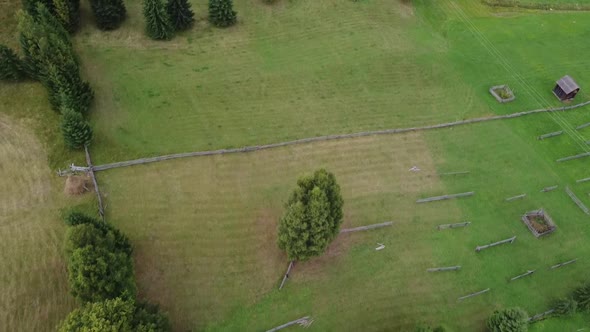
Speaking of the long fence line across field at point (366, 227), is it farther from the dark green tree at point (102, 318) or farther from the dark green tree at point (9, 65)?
the dark green tree at point (9, 65)

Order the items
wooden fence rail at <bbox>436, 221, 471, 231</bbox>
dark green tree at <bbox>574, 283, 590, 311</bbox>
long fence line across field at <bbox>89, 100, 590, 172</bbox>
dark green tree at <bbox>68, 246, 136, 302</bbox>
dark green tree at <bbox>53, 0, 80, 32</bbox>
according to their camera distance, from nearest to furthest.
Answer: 1. dark green tree at <bbox>68, 246, 136, 302</bbox>
2. dark green tree at <bbox>574, 283, 590, 311</bbox>
3. wooden fence rail at <bbox>436, 221, 471, 231</bbox>
4. long fence line across field at <bbox>89, 100, 590, 172</bbox>
5. dark green tree at <bbox>53, 0, 80, 32</bbox>

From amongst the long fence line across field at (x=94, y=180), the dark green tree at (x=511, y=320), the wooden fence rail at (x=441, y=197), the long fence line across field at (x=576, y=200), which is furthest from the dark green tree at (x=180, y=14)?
the long fence line across field at (x=576, y=200)

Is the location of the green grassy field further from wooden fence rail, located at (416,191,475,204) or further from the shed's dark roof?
the shed's dark roof

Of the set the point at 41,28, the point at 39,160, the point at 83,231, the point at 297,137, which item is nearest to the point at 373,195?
the point at 297,137

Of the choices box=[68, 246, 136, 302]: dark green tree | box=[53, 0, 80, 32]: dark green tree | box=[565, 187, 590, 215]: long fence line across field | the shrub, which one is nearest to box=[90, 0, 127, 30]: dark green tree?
box=[53, 0, 80, 32]: dark green tree

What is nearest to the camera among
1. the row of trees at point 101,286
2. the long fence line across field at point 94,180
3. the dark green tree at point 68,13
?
the row of trees at point 101,286

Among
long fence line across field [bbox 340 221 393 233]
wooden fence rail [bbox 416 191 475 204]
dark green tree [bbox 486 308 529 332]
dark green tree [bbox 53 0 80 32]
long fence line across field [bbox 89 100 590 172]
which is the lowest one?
long fence line across field [bbox 340 221 393 233]

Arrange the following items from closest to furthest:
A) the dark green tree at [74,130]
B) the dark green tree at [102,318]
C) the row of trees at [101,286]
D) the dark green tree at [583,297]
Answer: the dark green tree at [102,318], the row of trees at [101,286], the dark green tree at [583,297], the dark green tree at [74,130]
